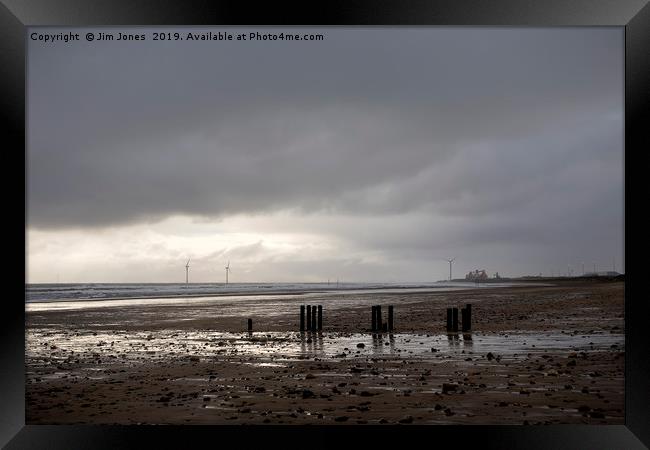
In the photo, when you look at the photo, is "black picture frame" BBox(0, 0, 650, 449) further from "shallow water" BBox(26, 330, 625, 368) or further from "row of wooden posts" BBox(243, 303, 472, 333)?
"row of wooden posts" BBox(243, 303, 472, 333)

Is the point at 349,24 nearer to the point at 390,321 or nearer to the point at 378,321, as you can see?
the point at 390,321

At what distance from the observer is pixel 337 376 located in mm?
11844

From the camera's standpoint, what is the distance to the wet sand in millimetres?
Result: 9133

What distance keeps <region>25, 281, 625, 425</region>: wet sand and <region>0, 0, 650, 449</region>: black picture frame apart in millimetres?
599

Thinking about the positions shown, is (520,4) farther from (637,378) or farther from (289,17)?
(637,378)

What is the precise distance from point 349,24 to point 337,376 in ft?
23.3

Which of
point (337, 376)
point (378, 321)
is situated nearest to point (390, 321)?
point (378, 321)

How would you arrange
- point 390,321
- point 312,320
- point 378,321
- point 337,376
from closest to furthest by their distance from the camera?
1. point 337,376
2. point 390,321
3. point 378,321
4. point 312,320

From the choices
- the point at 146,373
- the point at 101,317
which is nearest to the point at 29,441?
the point at 146,373

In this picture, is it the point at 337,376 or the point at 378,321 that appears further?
the point at 378,321

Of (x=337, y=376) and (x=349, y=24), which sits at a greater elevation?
(x=349, y=24)

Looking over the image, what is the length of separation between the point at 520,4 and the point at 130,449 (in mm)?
8451

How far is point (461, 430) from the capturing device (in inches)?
316

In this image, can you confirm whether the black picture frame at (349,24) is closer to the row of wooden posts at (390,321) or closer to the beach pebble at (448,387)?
the beach pebble at (448,387)
